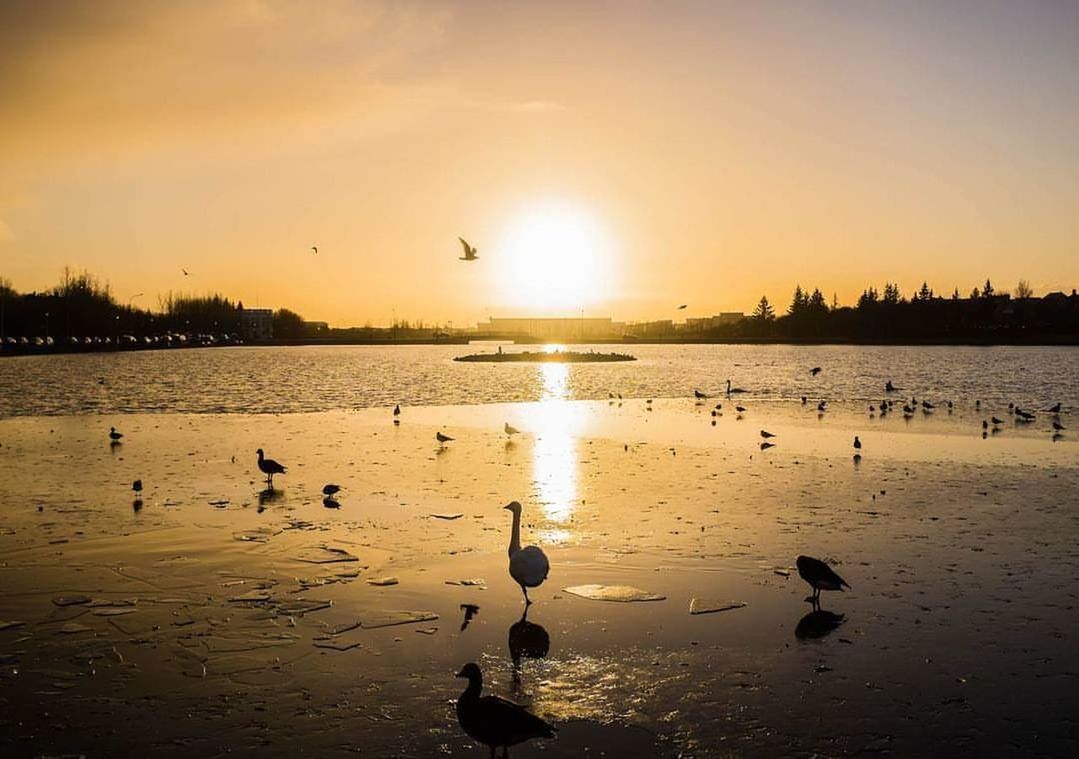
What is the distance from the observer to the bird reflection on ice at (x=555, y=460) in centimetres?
1750

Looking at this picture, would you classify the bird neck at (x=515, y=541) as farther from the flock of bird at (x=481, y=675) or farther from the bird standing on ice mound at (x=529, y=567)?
the bird standing on ice mound at (x=529, y=567)

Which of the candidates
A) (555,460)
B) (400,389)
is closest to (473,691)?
(555,460)

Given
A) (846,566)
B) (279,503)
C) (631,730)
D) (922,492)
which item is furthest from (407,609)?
(922,492)

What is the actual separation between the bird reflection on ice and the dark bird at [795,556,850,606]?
5006mm

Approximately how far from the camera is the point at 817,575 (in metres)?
11.2

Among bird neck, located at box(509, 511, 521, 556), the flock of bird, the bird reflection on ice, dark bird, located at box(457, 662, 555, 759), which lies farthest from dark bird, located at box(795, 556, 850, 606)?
dark bird, located at box(457, 662, 555, 759)

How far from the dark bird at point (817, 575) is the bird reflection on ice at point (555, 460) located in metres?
5.01

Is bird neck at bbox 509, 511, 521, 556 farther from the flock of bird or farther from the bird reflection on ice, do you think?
the bird reflection on ice

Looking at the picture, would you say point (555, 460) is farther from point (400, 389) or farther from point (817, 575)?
point (400, 389)

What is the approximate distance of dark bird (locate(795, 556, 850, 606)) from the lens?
1122cm

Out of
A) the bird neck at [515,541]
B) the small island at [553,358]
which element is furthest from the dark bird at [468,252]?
the small island at [553,358]

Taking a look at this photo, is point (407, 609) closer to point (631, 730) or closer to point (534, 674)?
point (534, 674)

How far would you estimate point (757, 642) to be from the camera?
986cm

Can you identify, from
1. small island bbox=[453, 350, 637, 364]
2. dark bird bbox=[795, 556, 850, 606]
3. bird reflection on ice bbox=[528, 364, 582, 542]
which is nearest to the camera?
dark bird bbox=[795, 556, 850, 606]
